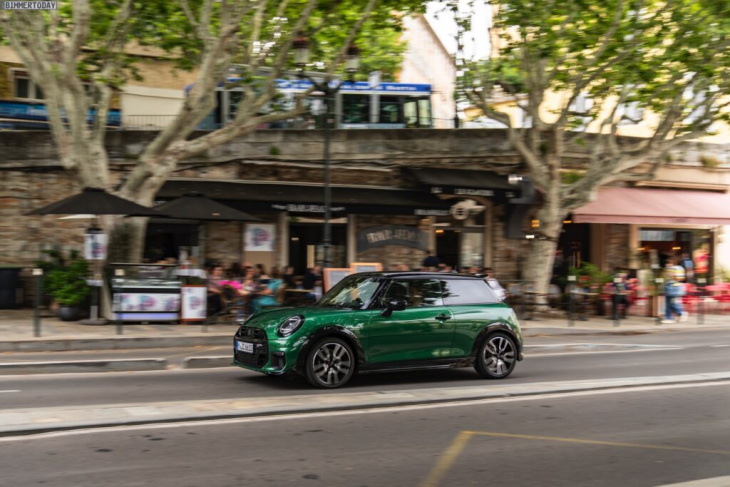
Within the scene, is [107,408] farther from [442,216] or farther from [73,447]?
[442,216]

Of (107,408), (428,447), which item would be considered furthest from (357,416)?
(107,408)

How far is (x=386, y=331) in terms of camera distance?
1024 centimetres

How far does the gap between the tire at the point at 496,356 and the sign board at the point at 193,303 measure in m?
8.31

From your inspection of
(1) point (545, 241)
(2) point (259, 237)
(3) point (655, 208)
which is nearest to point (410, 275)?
(1) point (545, 241)

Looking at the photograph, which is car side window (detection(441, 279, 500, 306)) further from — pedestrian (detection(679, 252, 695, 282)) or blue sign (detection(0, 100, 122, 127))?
pedestrian (detection(679, 252, 695, 282))

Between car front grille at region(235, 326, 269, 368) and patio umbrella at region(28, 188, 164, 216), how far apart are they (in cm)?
688

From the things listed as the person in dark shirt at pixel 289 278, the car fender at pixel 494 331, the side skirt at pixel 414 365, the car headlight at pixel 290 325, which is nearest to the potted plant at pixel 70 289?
the person in dark shirt at pixel 289 278

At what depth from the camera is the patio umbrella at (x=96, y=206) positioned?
15891 millimetres

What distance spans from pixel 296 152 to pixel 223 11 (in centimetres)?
744

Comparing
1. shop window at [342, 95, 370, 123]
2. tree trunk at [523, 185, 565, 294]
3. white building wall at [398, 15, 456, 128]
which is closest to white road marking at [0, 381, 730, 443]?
tree trunk at [523, 185, 565, 294]

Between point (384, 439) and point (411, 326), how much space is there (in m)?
3.33

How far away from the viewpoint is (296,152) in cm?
2348

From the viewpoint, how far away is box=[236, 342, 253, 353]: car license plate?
398 inches

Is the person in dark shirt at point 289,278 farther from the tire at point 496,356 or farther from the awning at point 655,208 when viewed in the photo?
the awning at point 655,208
